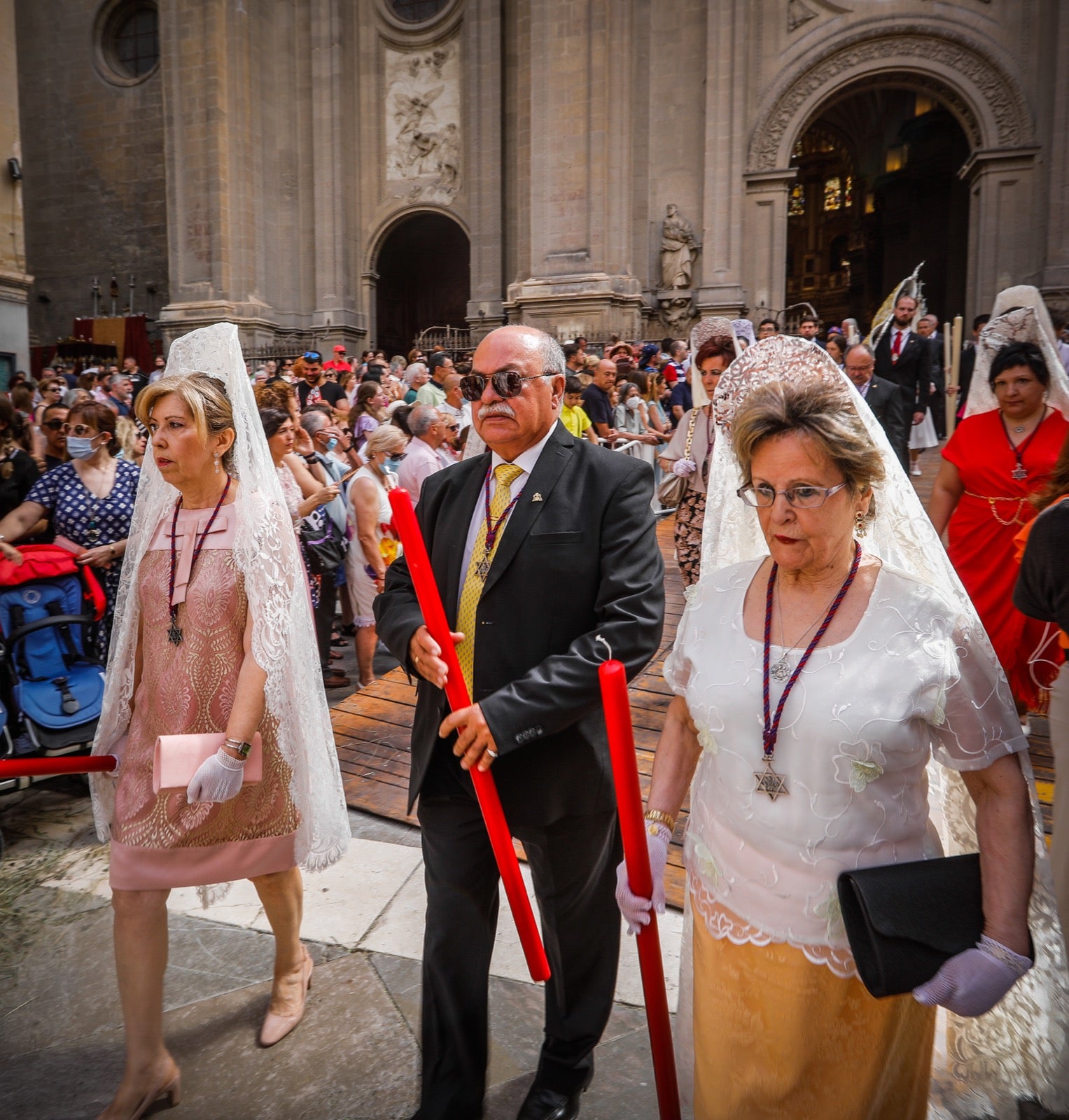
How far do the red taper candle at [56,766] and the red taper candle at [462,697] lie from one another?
108 centimetres

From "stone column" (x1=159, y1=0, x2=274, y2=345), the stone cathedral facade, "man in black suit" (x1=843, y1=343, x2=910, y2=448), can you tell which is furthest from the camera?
"stone column" (x1=159, y1=0, x2=274, y2=345)

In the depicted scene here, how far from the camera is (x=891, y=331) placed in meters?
9.75

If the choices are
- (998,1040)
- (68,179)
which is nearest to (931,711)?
(998,1040)

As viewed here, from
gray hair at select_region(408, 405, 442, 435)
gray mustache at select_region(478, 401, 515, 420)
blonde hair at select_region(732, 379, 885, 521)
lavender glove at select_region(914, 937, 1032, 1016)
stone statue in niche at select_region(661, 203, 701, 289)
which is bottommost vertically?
lavender glove at select_region(914, 937, 1032, 1016)

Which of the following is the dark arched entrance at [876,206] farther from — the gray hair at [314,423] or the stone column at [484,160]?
the gray hair at [314,423]

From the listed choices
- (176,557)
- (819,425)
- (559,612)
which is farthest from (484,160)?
(819,425)

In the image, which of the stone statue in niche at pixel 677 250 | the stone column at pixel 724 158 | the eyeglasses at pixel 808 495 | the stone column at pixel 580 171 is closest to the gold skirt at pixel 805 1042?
the eyeglasses at pixel 808 495

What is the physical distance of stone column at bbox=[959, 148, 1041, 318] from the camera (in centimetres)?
1777

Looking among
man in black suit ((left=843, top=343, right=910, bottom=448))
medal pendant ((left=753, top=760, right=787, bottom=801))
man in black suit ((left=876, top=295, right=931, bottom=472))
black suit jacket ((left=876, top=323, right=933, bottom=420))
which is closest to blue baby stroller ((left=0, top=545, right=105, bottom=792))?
medal pendant ((left=753, top=760, right=787, bottom=801))

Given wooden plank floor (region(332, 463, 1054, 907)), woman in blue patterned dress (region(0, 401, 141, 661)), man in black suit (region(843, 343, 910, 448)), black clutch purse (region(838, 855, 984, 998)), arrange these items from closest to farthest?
black clutch purse (region(838, 855, 984, 998)) < wooden plank floor (region(332, 463, 1054, 907)) < woman in blue patterned dress (region(0, 401, 141, 661)) < man in black suit (region(843, 343, 910, 448))

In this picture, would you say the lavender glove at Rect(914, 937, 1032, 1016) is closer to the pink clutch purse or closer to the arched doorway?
the pink clutch purse

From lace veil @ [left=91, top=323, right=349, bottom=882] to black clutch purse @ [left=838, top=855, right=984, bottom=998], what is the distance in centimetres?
166

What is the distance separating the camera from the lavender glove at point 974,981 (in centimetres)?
158

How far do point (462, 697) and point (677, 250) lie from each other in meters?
19.1
